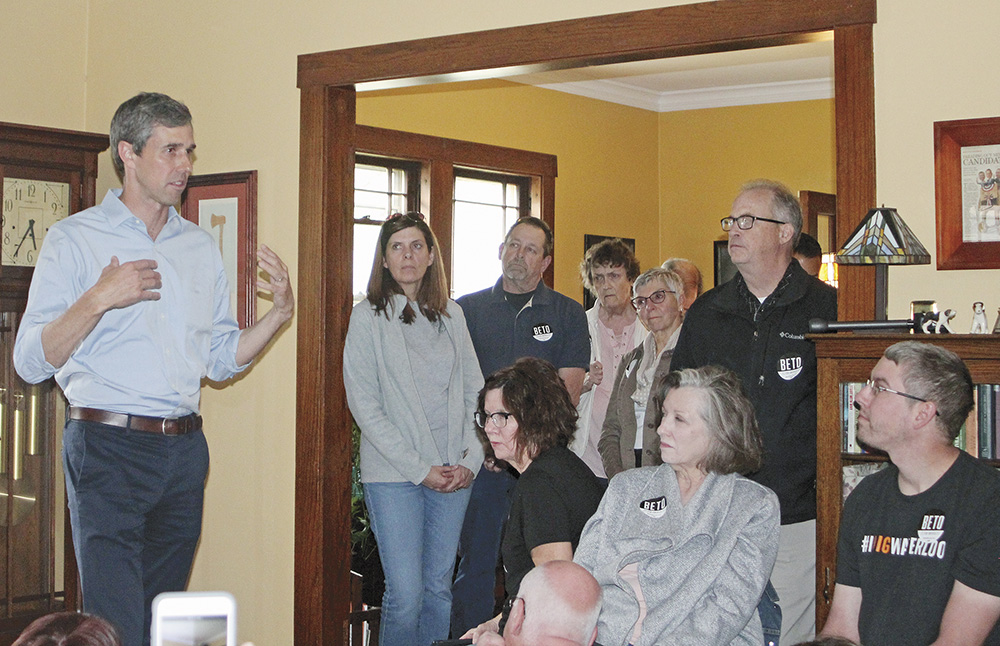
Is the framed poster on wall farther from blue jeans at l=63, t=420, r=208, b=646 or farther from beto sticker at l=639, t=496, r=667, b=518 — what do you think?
beto sticker at l=639, t=496, r=667, b=518

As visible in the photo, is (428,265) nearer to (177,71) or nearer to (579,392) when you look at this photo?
(579,392)

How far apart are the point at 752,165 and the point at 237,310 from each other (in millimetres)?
4948

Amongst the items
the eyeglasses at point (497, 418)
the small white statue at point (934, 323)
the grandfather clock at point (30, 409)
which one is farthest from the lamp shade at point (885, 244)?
the grandfather clock at point (30, 409)

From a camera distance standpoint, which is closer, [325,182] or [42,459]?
[325,182]

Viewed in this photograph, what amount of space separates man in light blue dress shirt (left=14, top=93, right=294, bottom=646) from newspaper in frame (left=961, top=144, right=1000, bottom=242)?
197 cm

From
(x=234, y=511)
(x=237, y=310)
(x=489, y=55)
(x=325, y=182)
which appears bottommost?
(x=234, y=511)

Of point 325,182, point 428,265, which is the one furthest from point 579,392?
point 325,182

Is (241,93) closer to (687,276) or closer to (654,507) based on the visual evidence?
(687,276)

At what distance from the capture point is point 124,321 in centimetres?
300

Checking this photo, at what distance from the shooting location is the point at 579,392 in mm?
4465

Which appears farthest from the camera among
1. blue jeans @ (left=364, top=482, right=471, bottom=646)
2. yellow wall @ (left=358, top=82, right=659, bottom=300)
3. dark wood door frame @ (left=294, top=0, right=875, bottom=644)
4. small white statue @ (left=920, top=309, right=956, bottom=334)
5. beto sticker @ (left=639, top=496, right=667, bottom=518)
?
yellow wall @ (left=358, top=82, right=659, bottom=300)

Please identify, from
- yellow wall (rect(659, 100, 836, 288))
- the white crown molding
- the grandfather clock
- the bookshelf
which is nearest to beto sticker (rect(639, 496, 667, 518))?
the bookshelf

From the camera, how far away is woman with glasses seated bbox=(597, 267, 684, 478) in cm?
418

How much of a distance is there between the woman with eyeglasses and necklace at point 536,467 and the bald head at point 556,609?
58cm
